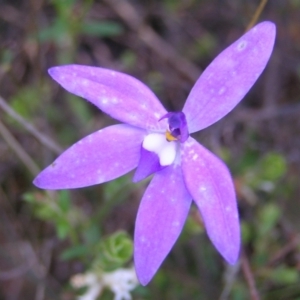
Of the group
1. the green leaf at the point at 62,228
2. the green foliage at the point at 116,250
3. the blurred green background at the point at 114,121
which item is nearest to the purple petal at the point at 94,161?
the green foliage at the point at 116,250

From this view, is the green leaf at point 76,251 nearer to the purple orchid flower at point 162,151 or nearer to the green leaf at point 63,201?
the green leaf at point 63,201

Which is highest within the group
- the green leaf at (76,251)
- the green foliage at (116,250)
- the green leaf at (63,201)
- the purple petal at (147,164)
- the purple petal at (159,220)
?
the purple petal at (147,164)

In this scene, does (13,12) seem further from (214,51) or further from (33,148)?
(214,51)

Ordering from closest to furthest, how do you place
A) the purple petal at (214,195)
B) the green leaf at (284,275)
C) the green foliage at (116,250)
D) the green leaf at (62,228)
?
the purple petal at (214,195) < the green foliage at (116,250) < the green leaf at (62,228) < the green leaf at (284,275)

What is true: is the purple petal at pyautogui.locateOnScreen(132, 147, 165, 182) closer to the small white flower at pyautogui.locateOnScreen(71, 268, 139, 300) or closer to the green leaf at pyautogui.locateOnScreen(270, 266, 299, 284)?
the small white flower at pyautogui.locateOnScreen(71, 268, 139, 300)

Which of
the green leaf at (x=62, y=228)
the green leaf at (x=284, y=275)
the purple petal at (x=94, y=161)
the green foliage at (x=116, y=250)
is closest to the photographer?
the purple petal at (x=94, y=161)

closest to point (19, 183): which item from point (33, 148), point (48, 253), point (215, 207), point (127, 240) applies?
point (33, 148)

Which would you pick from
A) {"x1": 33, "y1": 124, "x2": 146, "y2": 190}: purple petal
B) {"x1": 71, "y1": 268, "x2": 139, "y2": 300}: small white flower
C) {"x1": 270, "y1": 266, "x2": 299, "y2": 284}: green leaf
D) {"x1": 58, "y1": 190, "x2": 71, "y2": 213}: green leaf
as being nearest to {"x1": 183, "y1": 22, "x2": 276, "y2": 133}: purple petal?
{"x1": 33, "y1": 124, "x2": 146, "y2": 190}: purple petal
